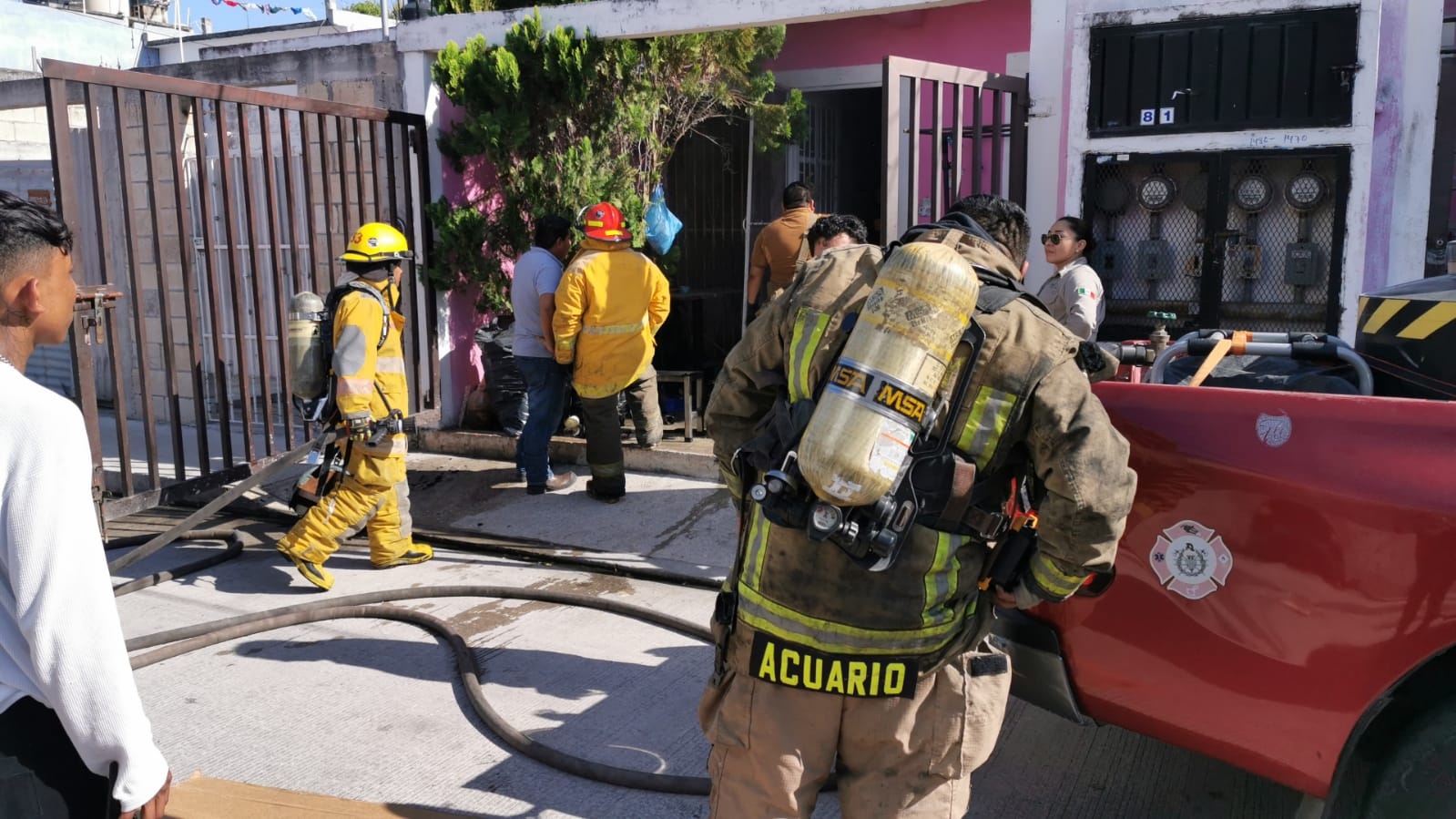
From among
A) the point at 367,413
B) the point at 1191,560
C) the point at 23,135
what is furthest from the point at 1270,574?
the point at 23,135

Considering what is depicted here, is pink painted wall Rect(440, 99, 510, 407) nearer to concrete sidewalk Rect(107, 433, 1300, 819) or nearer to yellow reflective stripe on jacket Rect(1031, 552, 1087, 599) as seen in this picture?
concrete sidewalk Rect(107, 433, 1300, 819)

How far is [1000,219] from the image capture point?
Answer: 2.48m

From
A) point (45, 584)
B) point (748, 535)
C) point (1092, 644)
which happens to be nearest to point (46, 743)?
point (45, 584)

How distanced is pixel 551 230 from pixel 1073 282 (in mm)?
2975

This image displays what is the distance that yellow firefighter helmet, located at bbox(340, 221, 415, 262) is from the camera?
512 cm

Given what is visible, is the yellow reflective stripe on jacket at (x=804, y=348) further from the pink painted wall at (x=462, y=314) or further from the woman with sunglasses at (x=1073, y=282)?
the pink painted wall at (x=462, y=314)

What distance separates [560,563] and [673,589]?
69cm

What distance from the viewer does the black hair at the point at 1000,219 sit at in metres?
2.48

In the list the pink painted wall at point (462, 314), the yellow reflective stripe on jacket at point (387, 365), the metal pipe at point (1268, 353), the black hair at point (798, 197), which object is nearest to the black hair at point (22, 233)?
the metal pipe at point (1268, 353)

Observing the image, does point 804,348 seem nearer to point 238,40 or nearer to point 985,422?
point 985,422

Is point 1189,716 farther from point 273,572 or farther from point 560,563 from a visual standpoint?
point 273,572

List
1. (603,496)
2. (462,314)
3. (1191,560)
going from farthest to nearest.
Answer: (462,314)
(603,496)
(1191,560)

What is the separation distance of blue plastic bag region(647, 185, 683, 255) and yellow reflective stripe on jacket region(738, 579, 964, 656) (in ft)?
17.9

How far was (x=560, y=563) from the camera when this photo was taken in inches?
213
